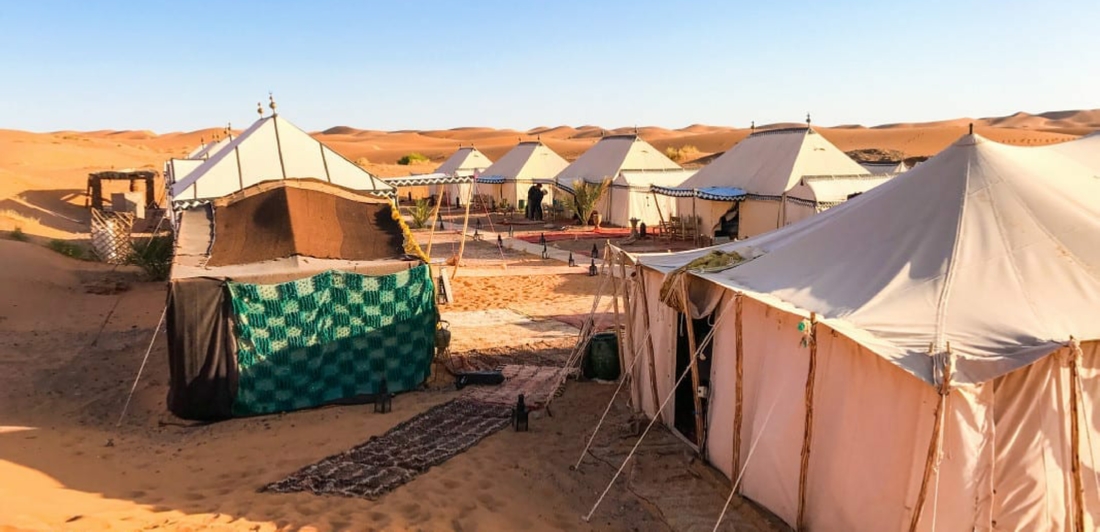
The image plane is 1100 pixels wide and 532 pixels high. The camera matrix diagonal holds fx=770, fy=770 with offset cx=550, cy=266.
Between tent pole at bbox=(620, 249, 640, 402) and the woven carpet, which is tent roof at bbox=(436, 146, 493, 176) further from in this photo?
the woven carpet

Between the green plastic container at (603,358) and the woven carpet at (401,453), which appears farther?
the green plastic container at (603,358)

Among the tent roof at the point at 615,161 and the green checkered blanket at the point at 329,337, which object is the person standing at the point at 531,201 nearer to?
the tent roof at the point at 615,161

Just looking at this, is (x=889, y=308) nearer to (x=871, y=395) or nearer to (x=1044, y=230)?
(x=871, y=395)

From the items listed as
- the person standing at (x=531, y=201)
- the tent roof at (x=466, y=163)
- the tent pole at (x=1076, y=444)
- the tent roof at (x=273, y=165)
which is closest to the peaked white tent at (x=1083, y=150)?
the tent pole at (x=1076, y=444)

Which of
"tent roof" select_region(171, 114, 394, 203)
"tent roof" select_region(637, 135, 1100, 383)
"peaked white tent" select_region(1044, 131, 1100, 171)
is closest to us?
"tent roof" select_region(637, 135, 1100, 383)

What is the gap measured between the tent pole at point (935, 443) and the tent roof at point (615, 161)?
2392 cm

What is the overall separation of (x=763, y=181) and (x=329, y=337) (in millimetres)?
15592

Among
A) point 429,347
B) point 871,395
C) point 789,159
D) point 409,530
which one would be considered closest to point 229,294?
point 429,347

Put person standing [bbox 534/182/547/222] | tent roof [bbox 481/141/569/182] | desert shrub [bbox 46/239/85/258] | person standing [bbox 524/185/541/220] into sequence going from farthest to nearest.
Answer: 1. tent roof [bbox 481/141/569/182]
2. person standing [bbox 524/185/541/220]
3. person standing [bbox 534/182/547/222]
4. desert shrub [bbox 46/239/85/258]

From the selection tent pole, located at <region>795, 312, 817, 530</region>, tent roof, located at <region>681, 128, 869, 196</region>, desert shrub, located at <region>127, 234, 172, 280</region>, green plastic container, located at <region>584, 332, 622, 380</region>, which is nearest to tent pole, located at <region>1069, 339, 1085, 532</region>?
tent pole, located at <region>795, 312, 817, 530</region>

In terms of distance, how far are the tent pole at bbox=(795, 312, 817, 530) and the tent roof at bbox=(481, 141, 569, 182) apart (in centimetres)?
2738

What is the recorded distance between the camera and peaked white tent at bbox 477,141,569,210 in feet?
106

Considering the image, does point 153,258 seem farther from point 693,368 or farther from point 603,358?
point 693,368

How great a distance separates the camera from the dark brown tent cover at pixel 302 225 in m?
9.48
